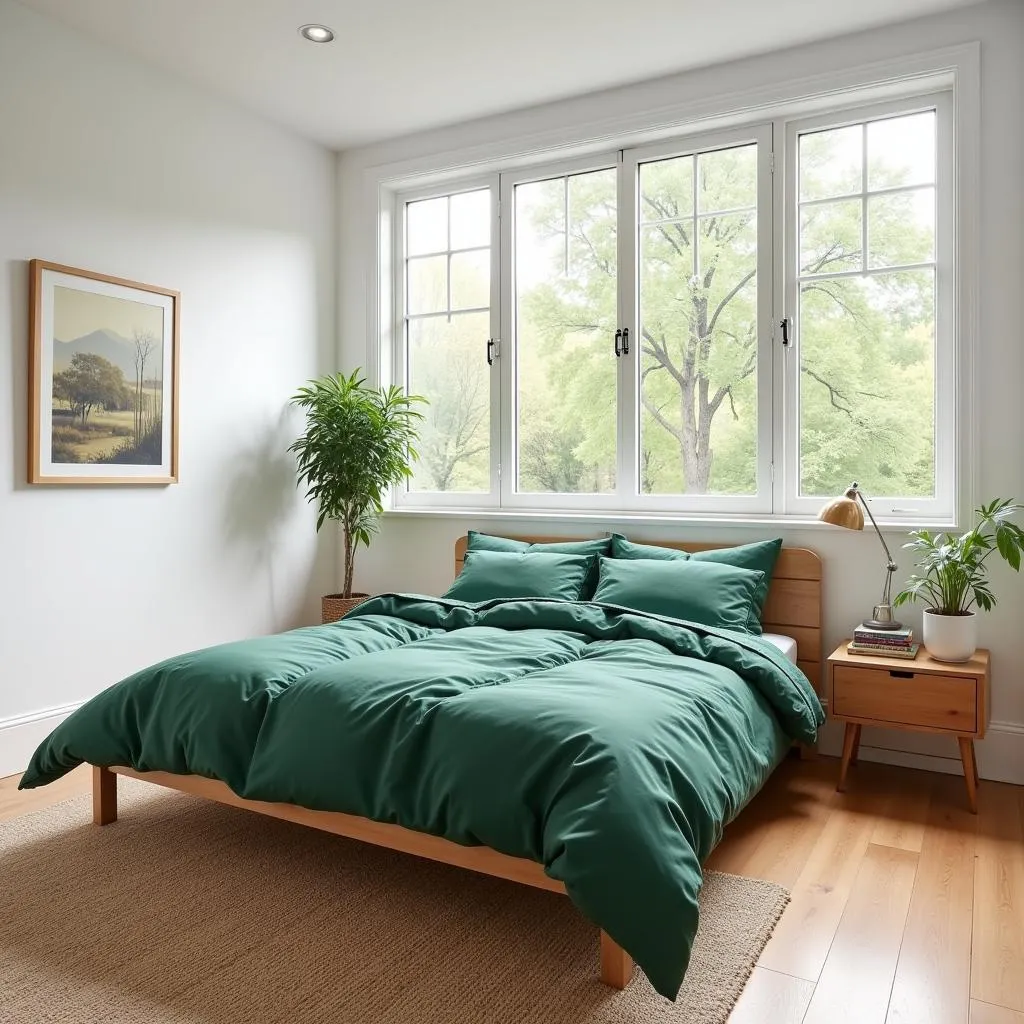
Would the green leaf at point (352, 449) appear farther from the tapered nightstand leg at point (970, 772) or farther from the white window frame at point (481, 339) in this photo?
the tapered nightstand leg at point (970, 772)

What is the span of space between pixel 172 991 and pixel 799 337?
3155 millimetres

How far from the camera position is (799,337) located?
12.1 ft

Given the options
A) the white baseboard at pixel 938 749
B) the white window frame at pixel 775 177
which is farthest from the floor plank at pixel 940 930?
the white window frame at pixel 775 177

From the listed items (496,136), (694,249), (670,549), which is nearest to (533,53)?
(496,136)

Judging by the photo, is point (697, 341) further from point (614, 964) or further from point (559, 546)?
point (614, 964)

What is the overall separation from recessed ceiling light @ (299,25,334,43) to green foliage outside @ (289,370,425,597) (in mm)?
1397

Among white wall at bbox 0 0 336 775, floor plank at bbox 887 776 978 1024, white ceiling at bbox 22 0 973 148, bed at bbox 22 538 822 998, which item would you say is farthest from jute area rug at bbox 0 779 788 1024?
white ceiling at bbox 22 0 973 148

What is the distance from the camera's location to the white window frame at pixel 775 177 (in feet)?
10.6

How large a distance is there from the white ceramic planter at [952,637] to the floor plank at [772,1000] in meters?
1.49

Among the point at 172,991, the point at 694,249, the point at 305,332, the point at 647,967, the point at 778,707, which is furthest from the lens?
the point at 305,332

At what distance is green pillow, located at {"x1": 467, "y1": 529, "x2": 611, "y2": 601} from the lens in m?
3.65

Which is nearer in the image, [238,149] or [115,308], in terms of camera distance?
[115,308]

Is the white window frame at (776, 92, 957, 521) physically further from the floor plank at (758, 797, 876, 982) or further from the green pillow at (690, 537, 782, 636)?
the floor plank at (758, 797, 876, 982)

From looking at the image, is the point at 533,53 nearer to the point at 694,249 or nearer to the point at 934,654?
the point at 694,249
